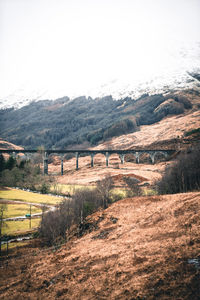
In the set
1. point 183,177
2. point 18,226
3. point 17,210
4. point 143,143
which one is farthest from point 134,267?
point 143,143

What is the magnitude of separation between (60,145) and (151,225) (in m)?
175

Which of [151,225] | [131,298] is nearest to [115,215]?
[151,225]

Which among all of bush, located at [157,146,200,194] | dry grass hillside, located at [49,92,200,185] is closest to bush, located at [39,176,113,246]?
bush, located at [157,146,200,194]

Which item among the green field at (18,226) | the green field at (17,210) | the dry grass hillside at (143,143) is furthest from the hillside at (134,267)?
Result: the dry grass hillside at (143,143)

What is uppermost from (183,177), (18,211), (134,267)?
(183,177)

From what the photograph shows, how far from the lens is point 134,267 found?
11805 mm

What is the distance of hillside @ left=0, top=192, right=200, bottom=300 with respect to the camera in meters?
9.23

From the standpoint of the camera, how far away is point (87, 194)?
143 ft

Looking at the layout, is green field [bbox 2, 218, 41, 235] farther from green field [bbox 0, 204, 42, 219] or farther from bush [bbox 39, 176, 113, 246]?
green field [bbox 0, 204, 42, 219]

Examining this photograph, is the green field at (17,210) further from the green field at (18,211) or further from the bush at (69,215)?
the bush at (69,215)

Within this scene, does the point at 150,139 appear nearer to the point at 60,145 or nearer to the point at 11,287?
the point at 60,145

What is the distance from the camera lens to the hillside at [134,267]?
30.3ft

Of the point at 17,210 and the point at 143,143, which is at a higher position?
the point at 143,143

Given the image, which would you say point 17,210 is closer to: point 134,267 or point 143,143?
point 134,267
